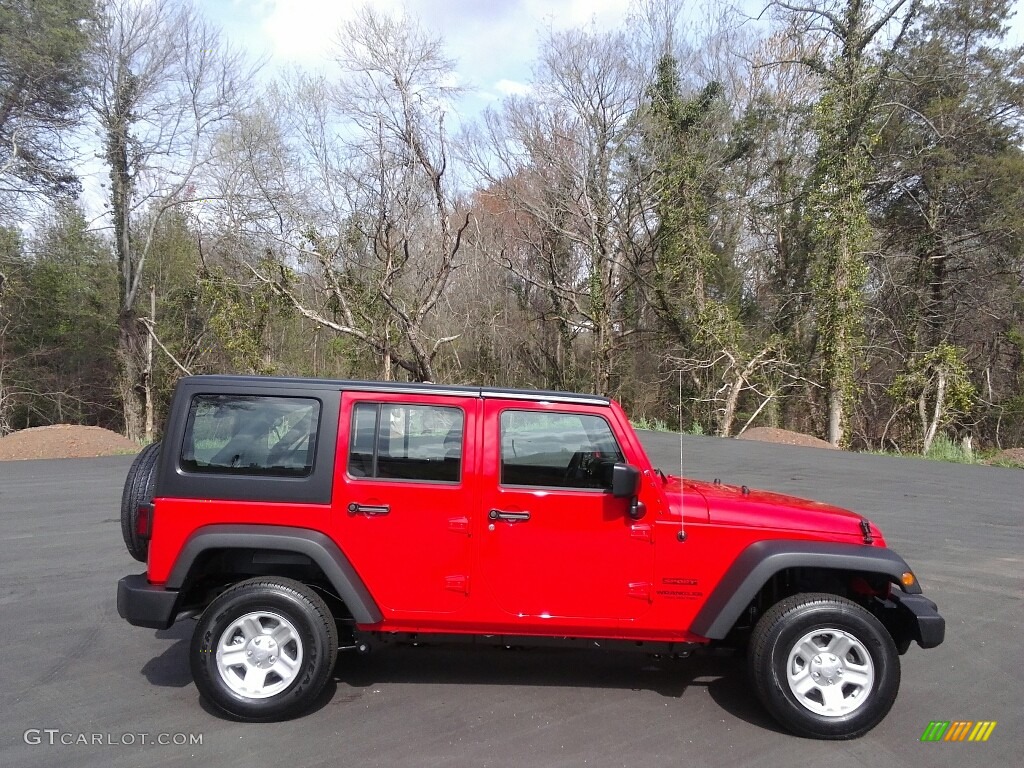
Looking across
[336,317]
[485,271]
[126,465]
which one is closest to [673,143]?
[485,271]

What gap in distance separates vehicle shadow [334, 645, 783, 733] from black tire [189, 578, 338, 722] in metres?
0.42

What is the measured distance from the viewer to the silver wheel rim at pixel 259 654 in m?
3.68

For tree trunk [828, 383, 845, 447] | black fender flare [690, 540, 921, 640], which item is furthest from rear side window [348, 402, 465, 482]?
tree trunk [828, 383, 845, 447]

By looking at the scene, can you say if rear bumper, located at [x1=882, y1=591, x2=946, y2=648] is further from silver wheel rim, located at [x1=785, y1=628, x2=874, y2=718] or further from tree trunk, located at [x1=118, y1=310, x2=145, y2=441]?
tree trunk, located at [x1=118, y1=310, x2=145, y2=441]

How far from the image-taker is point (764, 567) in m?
3.68

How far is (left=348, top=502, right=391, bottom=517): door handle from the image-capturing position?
12.4 ft

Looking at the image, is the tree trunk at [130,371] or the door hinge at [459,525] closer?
the door hinge at [459,525]

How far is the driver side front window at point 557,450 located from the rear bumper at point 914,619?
1683 mm

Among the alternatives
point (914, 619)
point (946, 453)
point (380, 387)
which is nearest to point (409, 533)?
point (380, 387)

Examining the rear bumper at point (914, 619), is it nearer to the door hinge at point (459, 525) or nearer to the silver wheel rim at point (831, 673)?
the silver wheel rim at point (831, 673)

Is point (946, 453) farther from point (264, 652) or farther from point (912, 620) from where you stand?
point (264, 652)

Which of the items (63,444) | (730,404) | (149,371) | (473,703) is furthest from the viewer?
(149,371)

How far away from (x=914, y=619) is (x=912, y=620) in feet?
0.14

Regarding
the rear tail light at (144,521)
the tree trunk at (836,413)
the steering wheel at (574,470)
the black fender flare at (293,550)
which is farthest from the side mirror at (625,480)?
the tree trunk at (836,413)
